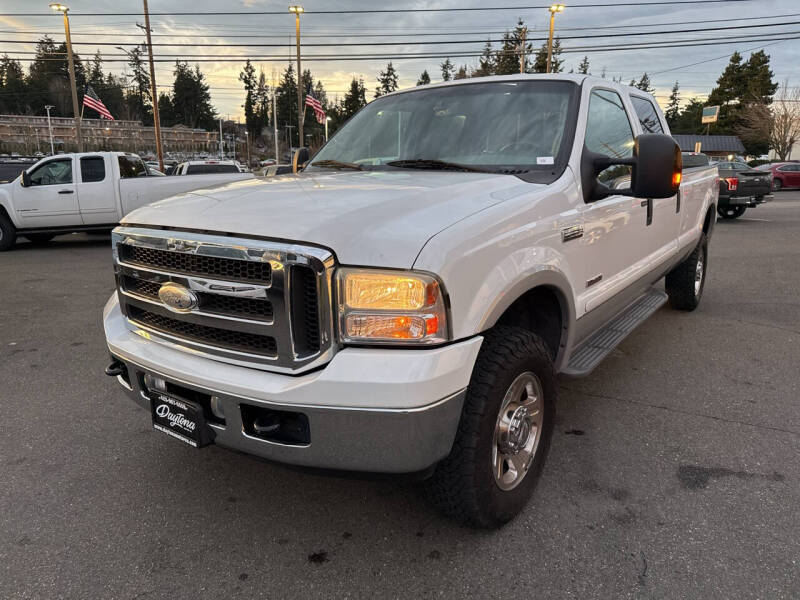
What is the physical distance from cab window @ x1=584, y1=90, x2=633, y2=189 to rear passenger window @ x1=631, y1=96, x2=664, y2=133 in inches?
16.7

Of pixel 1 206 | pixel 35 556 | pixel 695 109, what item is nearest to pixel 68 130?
pixel 1 206

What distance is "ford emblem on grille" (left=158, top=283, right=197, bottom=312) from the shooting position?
2195 millimetres

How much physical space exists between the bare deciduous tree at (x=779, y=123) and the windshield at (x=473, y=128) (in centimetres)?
6412

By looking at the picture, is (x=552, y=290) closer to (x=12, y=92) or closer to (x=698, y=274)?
(x=698, y=274)

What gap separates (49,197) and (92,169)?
1009mm

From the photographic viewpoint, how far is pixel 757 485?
9.02ft

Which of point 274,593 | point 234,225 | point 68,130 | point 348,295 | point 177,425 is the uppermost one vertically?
point 68,130

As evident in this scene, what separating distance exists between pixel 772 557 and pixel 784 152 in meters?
65.8

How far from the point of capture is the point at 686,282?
5.68m

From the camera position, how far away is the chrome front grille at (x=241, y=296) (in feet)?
6.29

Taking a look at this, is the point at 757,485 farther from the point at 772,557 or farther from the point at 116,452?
the point at 116,452

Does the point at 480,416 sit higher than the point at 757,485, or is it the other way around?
the point at 480,416

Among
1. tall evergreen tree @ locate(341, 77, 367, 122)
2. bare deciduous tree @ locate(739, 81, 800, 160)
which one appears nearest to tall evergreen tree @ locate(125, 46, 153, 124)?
tall evergreen tree @ locate(341, 77, 367, 122)

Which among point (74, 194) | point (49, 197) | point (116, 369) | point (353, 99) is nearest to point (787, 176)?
point (74, 194)
